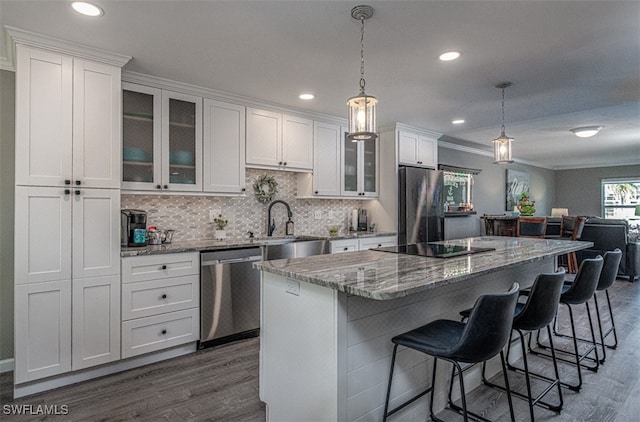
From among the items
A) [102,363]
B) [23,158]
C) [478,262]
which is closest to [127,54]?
[23,158]

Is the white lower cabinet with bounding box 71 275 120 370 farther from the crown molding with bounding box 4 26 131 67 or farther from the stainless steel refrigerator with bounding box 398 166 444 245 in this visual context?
the stainless steel refrigerator with bounding box 398 166 444 245

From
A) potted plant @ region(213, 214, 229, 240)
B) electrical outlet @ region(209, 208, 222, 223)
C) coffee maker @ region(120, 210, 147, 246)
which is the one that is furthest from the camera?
electrical outlet @ region(209, 208, 222, 223)

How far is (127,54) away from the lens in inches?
106

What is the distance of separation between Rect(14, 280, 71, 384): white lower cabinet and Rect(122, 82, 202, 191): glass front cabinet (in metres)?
0.97

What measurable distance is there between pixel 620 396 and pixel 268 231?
3.26 m

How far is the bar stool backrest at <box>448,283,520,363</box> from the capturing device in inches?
60.7

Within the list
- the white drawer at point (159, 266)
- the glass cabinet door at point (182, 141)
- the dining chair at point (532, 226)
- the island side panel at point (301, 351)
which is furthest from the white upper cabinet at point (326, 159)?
the dining chair at point (532, 226)

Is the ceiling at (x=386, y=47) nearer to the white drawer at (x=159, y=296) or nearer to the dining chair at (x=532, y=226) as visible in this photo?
the white drawer at (x=159, y=296)

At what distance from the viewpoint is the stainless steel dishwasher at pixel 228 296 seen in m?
3.14

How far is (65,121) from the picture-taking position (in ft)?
8.32

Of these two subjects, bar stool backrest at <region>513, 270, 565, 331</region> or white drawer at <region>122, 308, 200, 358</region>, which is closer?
bar stool backrest at <region>513, 270, 565, 331</region>

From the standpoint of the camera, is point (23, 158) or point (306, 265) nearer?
point (306, 265)

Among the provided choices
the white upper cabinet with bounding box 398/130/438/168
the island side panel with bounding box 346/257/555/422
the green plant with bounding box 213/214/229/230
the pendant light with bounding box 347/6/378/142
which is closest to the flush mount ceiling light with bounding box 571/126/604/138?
the white upper cabinet with bounding box 398/130/438/168

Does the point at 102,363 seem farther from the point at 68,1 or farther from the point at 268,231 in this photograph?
the point at 68,1
